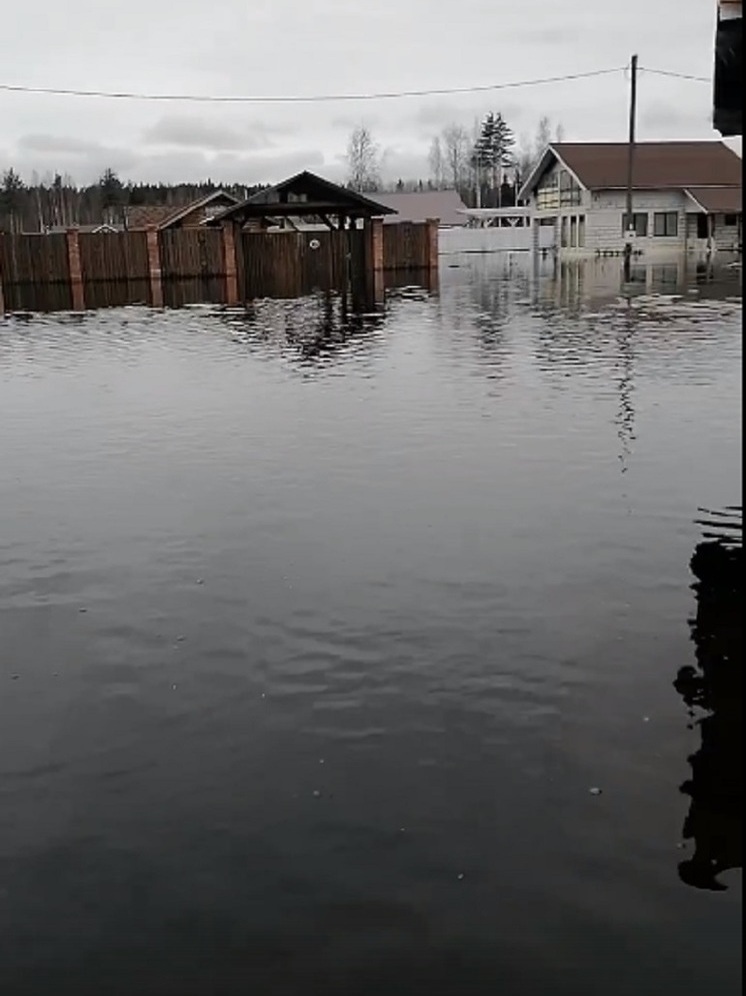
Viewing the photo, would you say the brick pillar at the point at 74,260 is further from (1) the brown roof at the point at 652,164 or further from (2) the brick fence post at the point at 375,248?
(1) the brown roof at the point at 652,164

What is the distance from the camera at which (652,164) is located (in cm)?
5784

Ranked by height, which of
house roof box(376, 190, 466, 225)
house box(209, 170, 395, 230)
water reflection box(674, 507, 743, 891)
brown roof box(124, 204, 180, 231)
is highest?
house roof box(376, 190, 466, 225)

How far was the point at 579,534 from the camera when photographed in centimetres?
760

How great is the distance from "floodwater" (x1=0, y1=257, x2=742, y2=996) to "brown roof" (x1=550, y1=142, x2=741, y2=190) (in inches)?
1871

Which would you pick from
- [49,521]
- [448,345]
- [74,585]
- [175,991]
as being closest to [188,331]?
[448,345]

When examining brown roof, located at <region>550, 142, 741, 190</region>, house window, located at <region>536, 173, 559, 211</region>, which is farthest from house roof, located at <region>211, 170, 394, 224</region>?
house window, located at <region>536, 173, 559, 211</region>

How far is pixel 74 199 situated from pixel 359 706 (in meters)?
126

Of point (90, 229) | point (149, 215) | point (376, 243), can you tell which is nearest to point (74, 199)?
point (90, 229)

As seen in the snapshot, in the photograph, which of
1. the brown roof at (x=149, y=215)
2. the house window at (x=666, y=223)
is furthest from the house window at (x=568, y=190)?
the brown roof at (x=149, y=215)

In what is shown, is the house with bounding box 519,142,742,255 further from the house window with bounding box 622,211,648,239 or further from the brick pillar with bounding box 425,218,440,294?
the brick pillar with bounding box 425,218,440,294

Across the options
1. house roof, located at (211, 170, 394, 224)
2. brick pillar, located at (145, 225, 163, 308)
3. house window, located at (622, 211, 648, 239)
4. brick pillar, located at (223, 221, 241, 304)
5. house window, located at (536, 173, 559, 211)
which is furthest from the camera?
house window, located at (536, 173, 559, 211)

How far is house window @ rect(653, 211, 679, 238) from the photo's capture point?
56750 millimetres

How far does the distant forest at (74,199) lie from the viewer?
103 m

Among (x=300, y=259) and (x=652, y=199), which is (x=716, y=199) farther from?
(x=300, y=259)
